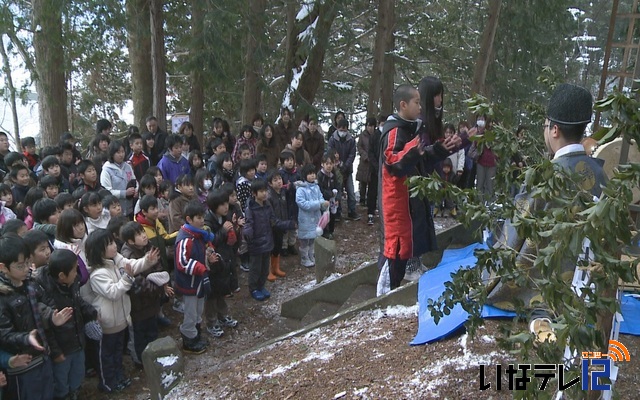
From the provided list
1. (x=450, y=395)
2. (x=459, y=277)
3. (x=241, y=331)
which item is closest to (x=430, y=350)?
(x=450, y=395)

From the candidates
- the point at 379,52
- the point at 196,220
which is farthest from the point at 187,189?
the point at 379,52

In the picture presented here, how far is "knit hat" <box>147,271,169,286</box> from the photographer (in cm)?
539

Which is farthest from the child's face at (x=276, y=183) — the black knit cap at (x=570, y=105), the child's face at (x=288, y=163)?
the black knit cap at (x=570, y=105)

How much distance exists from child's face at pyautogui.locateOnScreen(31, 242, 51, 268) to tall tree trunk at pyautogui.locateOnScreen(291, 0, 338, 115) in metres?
7.90

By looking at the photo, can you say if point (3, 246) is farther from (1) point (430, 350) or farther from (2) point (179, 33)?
(2) point (179, 33)

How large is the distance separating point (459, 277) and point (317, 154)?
792 centimetres

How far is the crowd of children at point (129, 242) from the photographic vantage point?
14.2 ft

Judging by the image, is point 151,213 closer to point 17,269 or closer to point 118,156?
point 118,156

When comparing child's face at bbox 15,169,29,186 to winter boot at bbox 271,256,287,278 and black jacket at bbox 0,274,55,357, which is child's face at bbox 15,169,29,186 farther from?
winter boot at bbox 271,256,287,278

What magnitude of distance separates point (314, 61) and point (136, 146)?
534cm

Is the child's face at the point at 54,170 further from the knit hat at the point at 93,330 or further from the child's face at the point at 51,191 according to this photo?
the knit hat at the point at 93,330

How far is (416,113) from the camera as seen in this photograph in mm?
4559

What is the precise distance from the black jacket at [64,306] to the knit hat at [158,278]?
2.48 feet

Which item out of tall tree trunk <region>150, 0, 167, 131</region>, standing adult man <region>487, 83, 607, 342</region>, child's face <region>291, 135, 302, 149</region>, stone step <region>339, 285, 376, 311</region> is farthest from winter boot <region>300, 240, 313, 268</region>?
standing adult man <region>487, 83, 607, 342</region>
